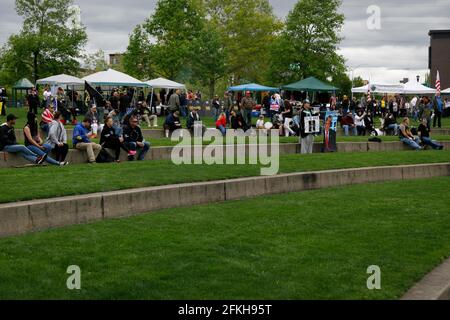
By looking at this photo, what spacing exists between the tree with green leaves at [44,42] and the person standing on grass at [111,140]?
155ft

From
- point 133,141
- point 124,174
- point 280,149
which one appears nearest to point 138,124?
point 133,141

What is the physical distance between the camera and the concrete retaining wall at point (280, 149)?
1764 cm

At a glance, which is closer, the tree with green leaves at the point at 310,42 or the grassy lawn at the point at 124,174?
the grassy lawn at the point at 124,174

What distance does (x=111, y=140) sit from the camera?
19328 millimetres

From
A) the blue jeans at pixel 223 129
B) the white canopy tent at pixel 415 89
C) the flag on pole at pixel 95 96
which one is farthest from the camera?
the white canopy tent at pixel 415 89

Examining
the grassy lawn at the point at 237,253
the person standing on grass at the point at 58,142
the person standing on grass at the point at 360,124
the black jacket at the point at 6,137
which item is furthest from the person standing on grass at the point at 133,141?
the person standing on grass at the point at 360,124

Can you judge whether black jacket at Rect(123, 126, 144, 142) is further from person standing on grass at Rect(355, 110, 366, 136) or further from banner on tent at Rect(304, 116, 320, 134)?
person standing on grass at Rect(355, 110, 366, 136)

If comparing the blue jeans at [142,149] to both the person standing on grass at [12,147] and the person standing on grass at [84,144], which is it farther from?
the person standing on grass at [12,147]

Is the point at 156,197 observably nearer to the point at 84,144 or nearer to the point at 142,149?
the point at 84,144

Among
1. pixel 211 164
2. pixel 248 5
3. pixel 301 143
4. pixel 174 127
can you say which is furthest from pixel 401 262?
pixel 248 5

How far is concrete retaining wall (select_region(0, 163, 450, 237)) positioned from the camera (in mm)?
11572

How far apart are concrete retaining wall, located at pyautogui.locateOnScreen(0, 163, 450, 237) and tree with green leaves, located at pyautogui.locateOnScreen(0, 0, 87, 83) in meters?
49.8

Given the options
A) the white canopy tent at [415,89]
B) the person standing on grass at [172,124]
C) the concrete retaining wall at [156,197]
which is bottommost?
the concrete retaining wall at [156,197]

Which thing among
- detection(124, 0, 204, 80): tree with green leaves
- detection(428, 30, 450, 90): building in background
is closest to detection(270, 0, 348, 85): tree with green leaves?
detection(124, 0, 204, 80): tree with green leaves
